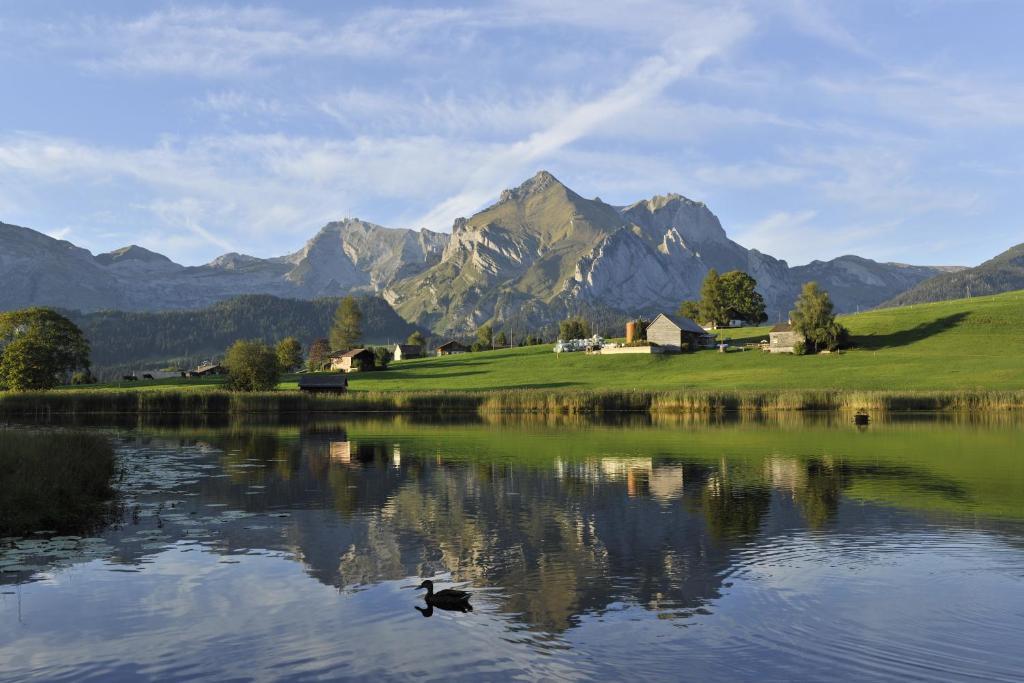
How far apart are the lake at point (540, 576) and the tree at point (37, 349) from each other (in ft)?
309

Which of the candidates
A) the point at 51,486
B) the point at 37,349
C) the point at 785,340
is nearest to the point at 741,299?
the point at 785,340

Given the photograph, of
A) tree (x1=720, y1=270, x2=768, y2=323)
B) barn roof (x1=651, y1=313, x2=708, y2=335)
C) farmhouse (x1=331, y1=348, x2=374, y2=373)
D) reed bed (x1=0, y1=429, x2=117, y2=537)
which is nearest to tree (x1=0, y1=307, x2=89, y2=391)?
farmhouse (x1=331, y1=348, x2=374, y2=373)

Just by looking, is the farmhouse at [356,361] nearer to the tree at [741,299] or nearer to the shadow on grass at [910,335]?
the tree at [741,299]

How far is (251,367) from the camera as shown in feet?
418

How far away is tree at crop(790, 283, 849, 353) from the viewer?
14150 centimetres

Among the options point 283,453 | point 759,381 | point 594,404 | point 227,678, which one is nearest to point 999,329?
point 759,381

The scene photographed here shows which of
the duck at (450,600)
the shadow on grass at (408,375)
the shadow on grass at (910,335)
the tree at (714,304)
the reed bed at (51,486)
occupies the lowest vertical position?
the duck at (450,600)

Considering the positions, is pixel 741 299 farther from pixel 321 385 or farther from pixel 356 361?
pixel 321 385

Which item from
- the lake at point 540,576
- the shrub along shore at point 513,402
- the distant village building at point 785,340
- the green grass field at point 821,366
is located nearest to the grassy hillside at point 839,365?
the green grass field at point 821,366

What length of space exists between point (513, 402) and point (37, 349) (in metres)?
77.3

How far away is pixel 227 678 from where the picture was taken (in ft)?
50.0

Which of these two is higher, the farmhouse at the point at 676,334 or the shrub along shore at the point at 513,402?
the farmhouse at the point at 676,334

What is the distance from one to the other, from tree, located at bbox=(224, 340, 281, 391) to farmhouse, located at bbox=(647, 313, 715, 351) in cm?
7394

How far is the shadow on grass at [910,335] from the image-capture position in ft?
465
